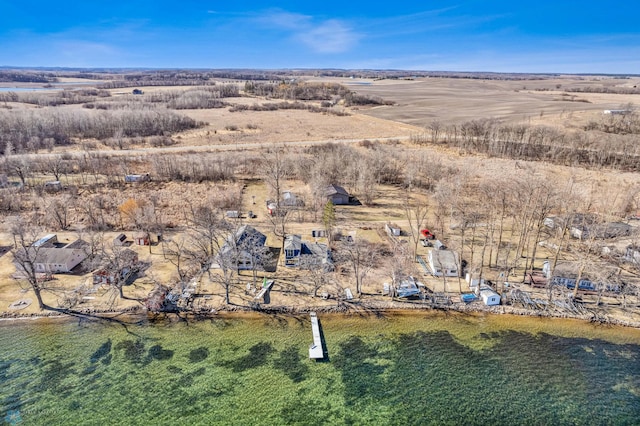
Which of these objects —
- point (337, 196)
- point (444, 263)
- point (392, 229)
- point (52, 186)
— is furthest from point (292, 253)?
point (52, 186)

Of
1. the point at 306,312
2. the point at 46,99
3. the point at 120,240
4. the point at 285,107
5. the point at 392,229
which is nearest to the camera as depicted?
the point at 306,312

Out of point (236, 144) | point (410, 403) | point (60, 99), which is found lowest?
point (410, 403)

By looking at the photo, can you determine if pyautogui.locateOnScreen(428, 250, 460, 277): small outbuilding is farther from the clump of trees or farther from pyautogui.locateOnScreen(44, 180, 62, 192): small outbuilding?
the clump of trees

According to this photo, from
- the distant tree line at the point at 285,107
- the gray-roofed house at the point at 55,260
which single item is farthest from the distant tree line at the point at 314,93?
the gray-roofed house at the point at 55,260

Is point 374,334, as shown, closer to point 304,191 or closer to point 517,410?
point 517,410

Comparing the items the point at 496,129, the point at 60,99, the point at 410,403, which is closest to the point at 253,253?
the point at 410,403

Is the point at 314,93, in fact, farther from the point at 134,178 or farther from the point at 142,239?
the point at 142,239
